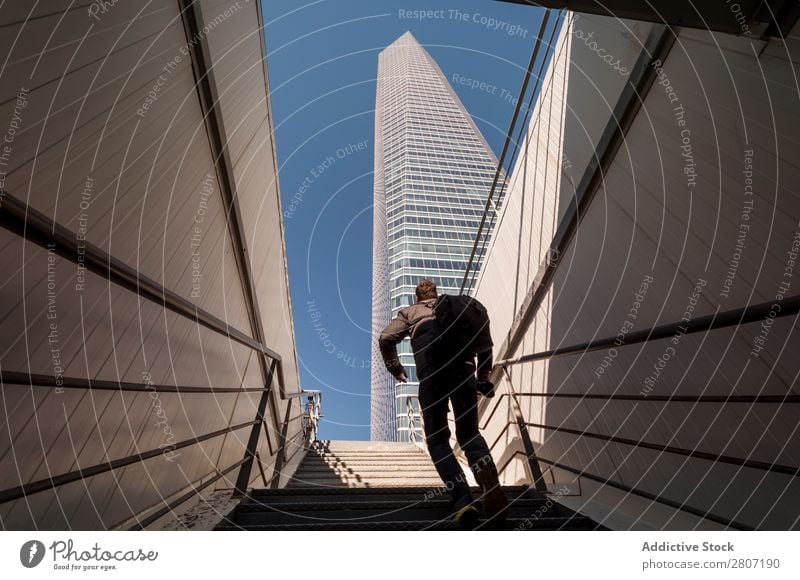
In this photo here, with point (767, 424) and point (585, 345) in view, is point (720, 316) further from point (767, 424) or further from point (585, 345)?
point (585, 345)

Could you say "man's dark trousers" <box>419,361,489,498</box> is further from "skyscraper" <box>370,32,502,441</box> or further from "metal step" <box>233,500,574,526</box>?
"skyscraper" <box>370,32,502,441</box>

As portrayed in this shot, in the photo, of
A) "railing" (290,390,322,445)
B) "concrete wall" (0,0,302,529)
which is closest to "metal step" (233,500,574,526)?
"concrete wall" (0,0,302,529)

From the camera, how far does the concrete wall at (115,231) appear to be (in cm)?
95

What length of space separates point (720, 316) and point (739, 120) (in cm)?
89

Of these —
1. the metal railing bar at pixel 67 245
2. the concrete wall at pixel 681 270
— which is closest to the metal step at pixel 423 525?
the concrete wall at pixel 681 270

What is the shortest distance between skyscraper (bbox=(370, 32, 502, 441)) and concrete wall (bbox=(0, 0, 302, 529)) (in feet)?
82.3

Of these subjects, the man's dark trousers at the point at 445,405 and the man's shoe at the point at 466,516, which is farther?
the man's dark trousers at the point at 445,405

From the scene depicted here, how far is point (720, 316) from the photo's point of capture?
996 mm

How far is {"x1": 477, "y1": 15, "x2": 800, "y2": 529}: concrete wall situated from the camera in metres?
1.16

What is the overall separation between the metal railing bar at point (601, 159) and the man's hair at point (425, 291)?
1.18 metres

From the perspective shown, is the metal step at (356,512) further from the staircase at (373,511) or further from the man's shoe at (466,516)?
the man's shoe at (466,516)

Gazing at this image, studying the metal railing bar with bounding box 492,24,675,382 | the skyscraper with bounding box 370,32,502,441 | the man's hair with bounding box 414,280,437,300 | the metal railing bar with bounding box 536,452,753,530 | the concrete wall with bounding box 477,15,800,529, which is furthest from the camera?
the skyscraper with bounding box 370,32,502,441

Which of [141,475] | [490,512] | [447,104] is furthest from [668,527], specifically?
[447,104]

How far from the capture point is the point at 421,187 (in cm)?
3441
